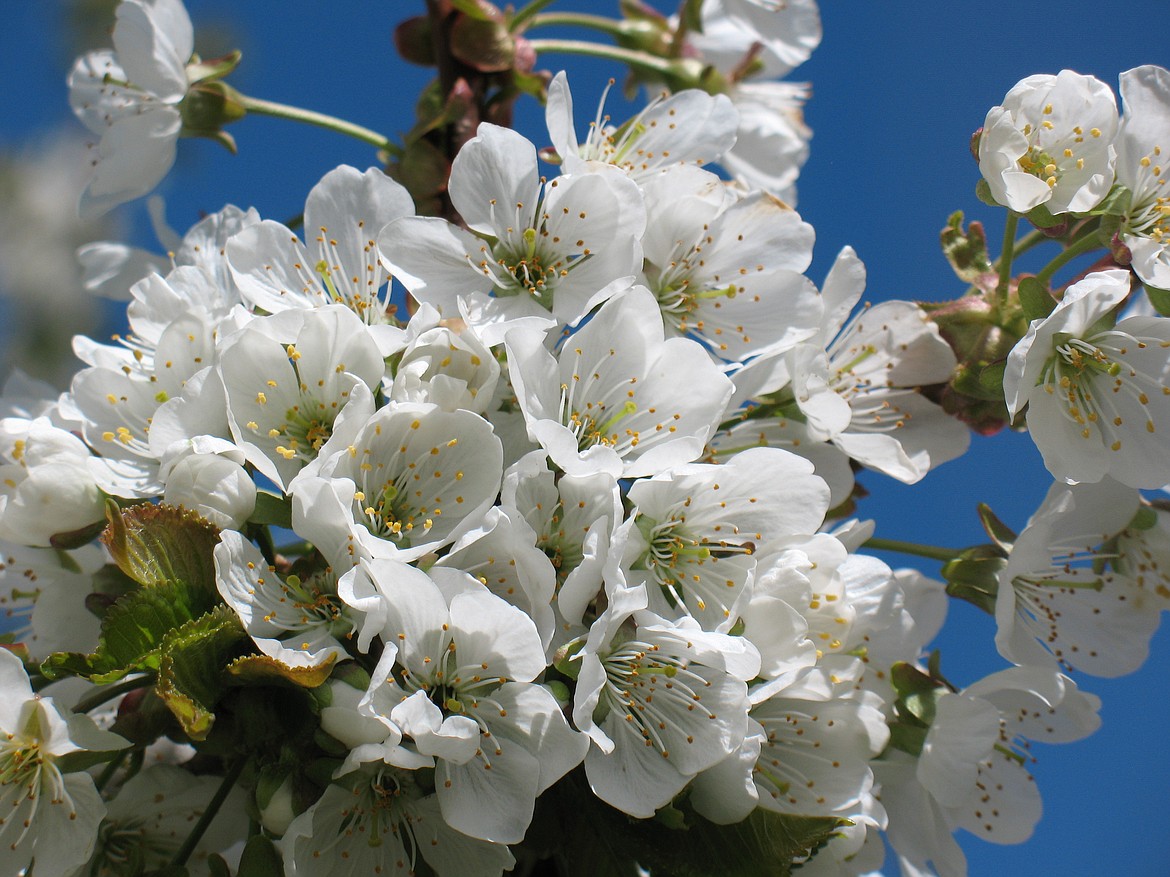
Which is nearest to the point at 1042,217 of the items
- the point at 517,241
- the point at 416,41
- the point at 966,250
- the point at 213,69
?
the point at 966,250

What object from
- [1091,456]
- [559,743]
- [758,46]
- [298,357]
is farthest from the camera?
[758,46]

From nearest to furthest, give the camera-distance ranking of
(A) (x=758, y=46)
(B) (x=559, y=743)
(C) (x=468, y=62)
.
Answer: (B) (x=559, y=743) < (C) (x=468, y=62) < (A) (x=758, y=46)

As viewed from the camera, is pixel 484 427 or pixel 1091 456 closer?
pixel 484 427

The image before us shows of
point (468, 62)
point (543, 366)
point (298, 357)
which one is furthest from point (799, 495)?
point (468, 62)

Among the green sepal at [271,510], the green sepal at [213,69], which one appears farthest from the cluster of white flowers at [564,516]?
the green sepal at [213,69]

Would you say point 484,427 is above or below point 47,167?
above

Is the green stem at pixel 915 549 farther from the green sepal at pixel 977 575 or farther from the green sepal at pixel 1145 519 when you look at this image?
the green sepal at pixel 1145 519

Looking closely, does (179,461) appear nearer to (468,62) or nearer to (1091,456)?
(468,62)
